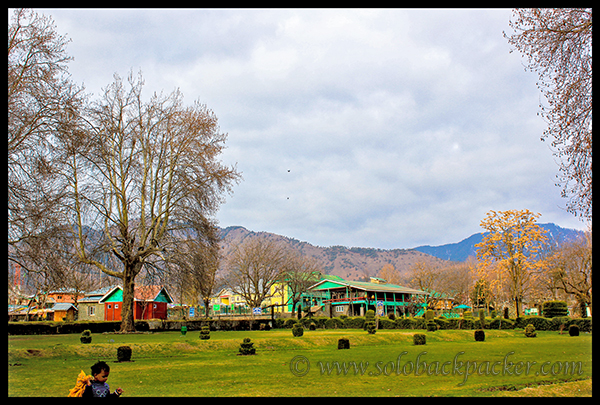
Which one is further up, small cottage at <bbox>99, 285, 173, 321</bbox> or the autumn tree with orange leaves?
the autumn tree with orange leaves

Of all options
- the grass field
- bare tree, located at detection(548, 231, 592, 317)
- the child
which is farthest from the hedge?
the child

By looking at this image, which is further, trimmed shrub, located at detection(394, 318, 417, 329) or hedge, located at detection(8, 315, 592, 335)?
trimmed shrub, located at detection(394, 318, 417, 329)

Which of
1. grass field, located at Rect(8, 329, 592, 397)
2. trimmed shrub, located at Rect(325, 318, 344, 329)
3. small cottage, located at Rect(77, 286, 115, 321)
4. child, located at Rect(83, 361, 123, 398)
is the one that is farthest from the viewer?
small cottage, located at Rect(77, 286, 115, 321)

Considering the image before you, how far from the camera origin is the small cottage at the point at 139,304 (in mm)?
57250

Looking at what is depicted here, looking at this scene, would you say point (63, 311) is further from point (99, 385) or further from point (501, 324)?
point (99, 385)

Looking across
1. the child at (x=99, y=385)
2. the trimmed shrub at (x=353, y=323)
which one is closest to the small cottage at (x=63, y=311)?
the trimmed shrub at (x=353, y=323)

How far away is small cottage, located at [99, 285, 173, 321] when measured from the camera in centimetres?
5725

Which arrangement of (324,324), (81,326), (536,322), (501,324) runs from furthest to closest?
(324,324)
(536,322)
(501,324)
(81,326)

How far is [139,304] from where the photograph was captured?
5972 centimetres

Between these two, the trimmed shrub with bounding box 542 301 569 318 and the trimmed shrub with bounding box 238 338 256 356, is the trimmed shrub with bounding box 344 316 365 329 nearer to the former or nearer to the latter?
the trimmed shrub with bounding box 542 301 569 318

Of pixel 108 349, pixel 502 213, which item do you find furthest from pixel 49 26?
pixel 502 213

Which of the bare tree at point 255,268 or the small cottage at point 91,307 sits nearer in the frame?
the small cottage at point 91,307

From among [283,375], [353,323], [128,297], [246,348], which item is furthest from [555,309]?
[283,375]

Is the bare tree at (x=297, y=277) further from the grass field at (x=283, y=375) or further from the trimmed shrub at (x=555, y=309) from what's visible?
the grass field at (x=283, y=375)
